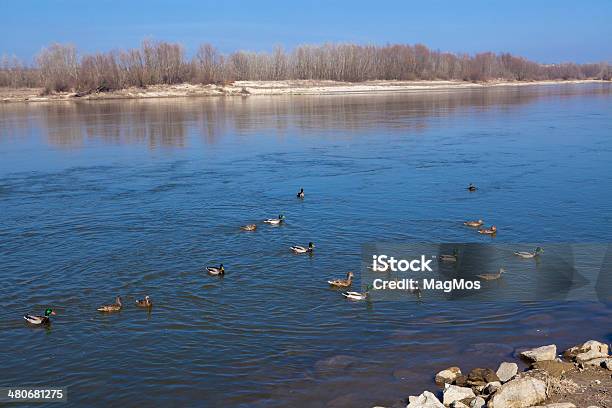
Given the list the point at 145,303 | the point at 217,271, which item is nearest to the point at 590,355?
the point at 217,271

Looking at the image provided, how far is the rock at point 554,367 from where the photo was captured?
36.6 feet

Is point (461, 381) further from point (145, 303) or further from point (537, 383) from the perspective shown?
point (145, 303)

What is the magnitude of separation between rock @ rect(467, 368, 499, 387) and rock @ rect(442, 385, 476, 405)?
465 millimetres

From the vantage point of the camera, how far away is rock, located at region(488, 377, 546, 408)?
9.66 metres

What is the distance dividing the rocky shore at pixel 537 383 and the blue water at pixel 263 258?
73 centimetres

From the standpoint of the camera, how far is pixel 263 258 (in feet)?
62.0

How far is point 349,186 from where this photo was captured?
28.9m

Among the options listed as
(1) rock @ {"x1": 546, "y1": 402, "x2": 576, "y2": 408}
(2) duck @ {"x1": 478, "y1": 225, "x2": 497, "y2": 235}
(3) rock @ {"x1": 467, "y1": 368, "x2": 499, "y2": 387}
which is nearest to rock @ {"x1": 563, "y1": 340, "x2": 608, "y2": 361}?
(3) rock @ {"x1": 467, "y1": 368, "x2": 499, "y2": 387}

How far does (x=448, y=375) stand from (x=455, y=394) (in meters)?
1.07

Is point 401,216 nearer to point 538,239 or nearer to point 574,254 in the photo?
point 538,239

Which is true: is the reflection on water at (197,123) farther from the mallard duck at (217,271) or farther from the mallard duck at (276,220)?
the mallard duck at (217,271)

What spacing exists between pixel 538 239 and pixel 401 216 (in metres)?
5.13

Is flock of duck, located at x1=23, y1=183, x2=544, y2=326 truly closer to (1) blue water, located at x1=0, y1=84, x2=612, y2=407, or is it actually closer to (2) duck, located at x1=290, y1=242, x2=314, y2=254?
(2) duck, located at x1=290, y1=242, x2=314, y2=254

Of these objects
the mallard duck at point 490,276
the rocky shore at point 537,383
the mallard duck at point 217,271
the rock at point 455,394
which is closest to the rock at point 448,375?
the rocky shore at point 537,383
